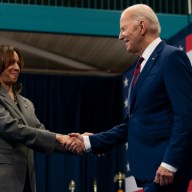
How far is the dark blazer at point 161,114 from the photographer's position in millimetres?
2420

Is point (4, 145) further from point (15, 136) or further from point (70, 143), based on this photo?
point (70, 143)

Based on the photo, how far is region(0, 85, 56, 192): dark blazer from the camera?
123 inches

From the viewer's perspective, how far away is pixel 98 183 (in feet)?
26.2

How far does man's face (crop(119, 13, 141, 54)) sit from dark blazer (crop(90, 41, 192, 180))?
13cm

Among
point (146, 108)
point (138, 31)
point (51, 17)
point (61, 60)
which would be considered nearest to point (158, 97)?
point (146, 108)

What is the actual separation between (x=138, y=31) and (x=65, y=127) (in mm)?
5385

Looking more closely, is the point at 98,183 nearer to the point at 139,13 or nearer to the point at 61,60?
the point at 61,60

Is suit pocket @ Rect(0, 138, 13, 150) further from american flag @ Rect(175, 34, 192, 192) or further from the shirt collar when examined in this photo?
american flag @ Rect(175, 34, 192, 192)

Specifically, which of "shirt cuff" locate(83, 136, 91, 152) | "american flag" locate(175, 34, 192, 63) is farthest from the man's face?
"american flag" locate(175, 34, 192, 63)

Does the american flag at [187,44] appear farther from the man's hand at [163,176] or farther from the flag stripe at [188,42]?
the man's hand at [163,176]

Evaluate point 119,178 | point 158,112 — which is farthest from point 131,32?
point 119,178

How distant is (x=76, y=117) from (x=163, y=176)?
5719 mm

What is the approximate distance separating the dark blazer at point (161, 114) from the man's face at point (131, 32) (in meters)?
0.13

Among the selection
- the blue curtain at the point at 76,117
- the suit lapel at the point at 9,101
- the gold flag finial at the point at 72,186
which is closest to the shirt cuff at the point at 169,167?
the suit lapel at the point at 9,101
